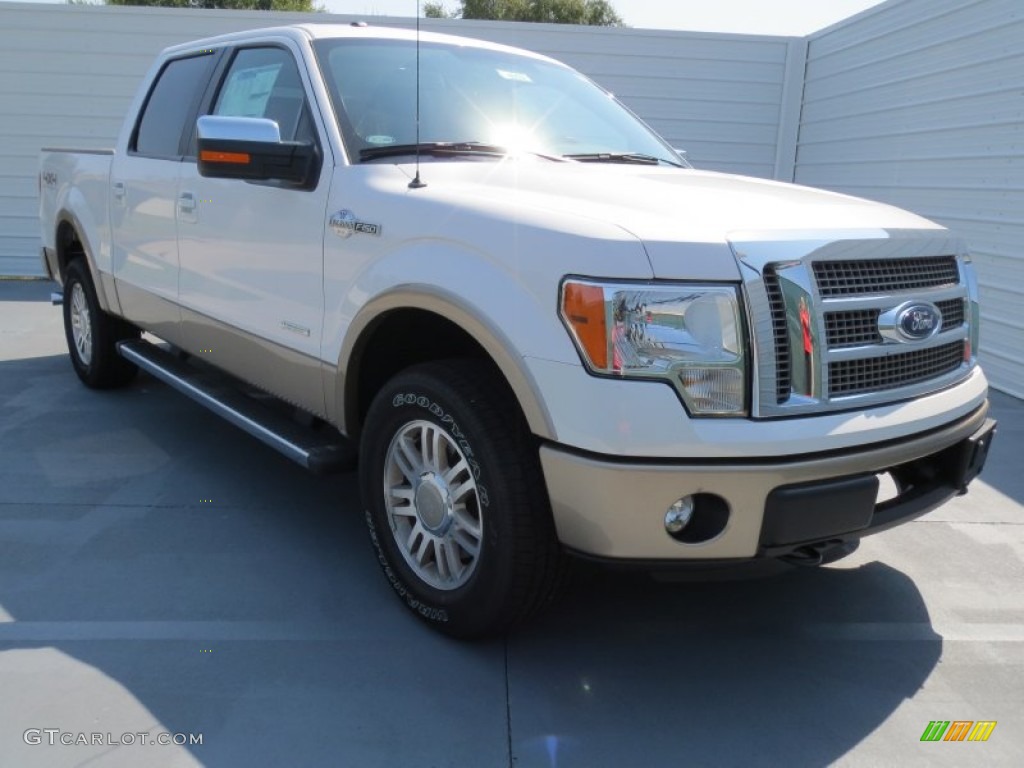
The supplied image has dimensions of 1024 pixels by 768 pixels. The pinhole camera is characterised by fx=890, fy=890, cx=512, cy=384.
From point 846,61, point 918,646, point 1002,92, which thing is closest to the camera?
point 918,646

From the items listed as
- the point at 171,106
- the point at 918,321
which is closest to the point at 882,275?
the point at 918,321

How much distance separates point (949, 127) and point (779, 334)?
674cm

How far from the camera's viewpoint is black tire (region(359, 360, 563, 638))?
2.61 metres

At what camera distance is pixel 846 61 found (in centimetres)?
1002

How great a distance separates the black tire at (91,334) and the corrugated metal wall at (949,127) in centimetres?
662

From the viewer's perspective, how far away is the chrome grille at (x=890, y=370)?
2.54m

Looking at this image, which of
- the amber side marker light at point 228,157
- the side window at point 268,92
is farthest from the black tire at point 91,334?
the amber side marker light at point 228,157

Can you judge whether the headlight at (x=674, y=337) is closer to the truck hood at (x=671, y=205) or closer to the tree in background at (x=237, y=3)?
the truck hood at (x=671, y=205)

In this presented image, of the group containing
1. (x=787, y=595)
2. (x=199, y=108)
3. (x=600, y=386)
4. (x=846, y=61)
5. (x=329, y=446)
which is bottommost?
(x=787, y=595)

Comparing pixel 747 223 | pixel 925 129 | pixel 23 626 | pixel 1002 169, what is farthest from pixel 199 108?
pixel 925 129

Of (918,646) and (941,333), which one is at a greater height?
(941,333)

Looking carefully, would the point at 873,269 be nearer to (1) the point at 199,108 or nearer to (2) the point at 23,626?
(2) the point at 23,626

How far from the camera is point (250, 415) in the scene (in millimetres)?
3920

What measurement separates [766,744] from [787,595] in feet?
3.29
